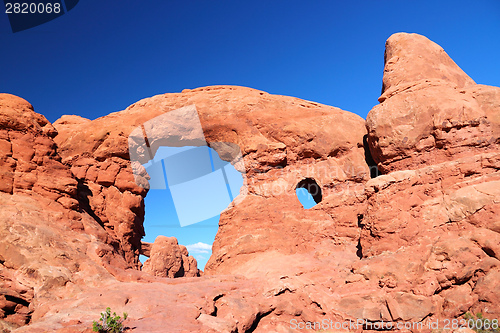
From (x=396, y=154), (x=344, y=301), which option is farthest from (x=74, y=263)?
(x=396, y=154)

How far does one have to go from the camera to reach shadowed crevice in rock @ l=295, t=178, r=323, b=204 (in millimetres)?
18859

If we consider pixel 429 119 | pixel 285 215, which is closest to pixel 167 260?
pixel 285 215

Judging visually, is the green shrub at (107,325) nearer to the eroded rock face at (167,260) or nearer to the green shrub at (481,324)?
the green shrub at (481,324)

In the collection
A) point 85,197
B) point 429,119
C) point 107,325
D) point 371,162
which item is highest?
point 371,162

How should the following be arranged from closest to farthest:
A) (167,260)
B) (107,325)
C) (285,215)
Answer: (107,325) < (285,215) < (167,260)

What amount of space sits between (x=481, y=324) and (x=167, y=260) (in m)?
24.5

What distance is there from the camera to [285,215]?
56.2ft

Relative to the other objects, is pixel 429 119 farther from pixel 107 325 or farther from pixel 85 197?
pixel 85 197

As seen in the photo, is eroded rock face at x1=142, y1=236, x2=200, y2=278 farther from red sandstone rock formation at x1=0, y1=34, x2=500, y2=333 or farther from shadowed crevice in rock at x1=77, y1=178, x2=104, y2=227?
shadowed crevice in rock at x1=77, y1=178, x2=104, y2=227

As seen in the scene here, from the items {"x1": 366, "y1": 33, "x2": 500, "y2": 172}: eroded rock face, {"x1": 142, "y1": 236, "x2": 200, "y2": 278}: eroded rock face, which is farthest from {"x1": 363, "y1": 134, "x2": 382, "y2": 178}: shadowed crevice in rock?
{"x1": 142, "y1": 236, "x2": 200, "y2": 278}: eroded rock face

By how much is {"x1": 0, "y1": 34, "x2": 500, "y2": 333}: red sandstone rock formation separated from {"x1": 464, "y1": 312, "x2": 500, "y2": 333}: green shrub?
0.21 metres

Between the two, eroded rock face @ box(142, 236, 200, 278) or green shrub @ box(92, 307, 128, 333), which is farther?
eroded rock face @ box(142, 236, 200, 278)

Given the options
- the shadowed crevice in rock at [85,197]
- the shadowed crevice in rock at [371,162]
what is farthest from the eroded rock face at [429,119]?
the shadowed crevice in rock at [85,197]

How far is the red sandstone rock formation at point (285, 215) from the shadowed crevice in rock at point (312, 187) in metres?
0.73
